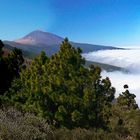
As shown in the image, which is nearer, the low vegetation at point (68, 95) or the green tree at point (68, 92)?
the low vegetation at point (68, 95)

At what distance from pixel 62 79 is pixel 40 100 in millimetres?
2272

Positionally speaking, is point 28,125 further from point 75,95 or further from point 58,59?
point 58,59

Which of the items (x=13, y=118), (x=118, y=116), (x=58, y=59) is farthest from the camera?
(x=118, y=116)

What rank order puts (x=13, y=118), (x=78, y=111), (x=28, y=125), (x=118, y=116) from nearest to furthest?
(x=28, y=125) → (x=13, y=118) → (x=78, y=111) → (x=118, y=116)

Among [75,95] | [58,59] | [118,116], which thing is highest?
[58,59]

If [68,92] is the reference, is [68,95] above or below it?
below

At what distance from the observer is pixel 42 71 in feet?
109

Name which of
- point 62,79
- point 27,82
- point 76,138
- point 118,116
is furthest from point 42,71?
point 76,138

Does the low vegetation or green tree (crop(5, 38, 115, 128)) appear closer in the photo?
the low vegetation

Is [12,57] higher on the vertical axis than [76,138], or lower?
higher

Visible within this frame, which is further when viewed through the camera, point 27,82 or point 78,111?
point 27,82

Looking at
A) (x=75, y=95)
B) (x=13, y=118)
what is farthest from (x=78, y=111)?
(x=13, y=118)

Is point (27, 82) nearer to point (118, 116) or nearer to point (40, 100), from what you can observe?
point (40, 100)

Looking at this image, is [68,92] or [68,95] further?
[68,92]
